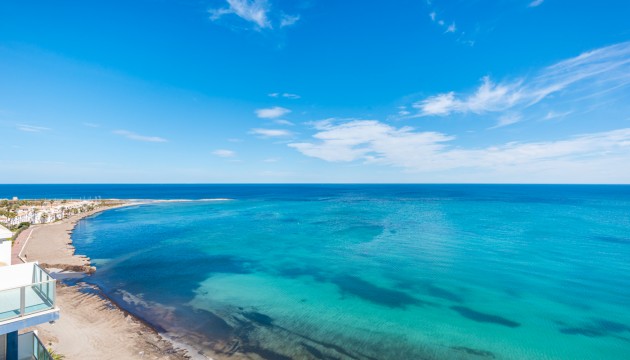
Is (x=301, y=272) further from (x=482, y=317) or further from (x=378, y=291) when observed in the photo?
(x=482, y=317)

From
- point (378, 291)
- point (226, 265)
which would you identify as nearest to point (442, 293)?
point (378, 291)

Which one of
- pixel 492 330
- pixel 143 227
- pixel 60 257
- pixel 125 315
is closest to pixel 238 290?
pixel 125 315

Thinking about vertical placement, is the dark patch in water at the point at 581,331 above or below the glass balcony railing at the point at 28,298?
below

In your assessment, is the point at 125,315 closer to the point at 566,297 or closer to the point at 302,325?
the point at 302,325

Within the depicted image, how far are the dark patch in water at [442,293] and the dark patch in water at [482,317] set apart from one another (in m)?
1.37

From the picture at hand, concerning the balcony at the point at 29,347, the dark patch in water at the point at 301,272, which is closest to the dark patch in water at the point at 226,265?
the dark patch in water at the point at 301,272

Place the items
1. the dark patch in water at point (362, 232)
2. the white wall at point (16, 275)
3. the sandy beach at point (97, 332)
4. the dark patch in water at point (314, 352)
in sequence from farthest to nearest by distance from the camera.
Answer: the dark patch in water at point (362, 232) < the dark patch in water at point (314, 352) < the sandy beach at point (97, 332) < the white wall at point (16, 275)

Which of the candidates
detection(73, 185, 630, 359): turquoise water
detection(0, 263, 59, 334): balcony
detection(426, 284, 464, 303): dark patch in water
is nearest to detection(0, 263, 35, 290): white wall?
detection(0, 263, 59, 334): balcony

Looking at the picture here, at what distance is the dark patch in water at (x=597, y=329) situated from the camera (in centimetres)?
1694

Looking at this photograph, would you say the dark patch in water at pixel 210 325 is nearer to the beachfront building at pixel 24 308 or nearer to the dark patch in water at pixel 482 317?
the beachfront building at pixel 24 308

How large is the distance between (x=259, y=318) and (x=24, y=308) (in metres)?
12.2

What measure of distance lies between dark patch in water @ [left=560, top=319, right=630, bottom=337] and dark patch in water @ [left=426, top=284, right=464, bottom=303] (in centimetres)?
582

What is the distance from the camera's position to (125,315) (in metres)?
18.0

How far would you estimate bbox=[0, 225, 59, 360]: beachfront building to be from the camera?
25.7ft
